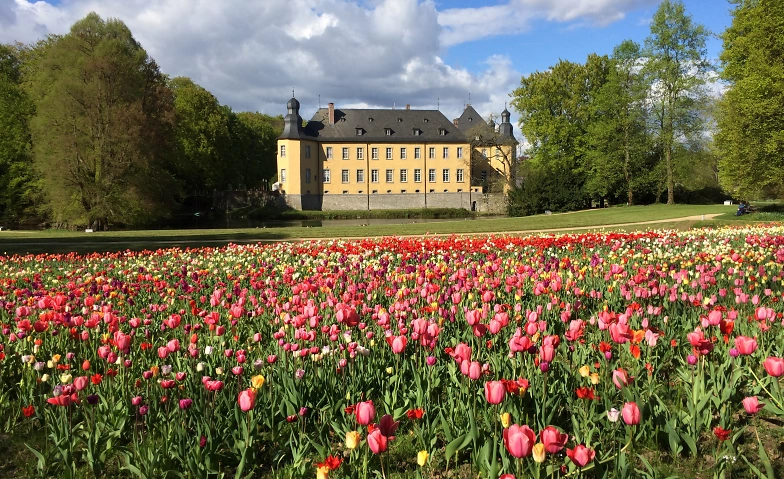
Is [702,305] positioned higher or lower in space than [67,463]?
higher

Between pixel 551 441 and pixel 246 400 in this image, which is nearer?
pixel 551 441

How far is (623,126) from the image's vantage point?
43938 millimetres

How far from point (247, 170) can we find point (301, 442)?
67.5 meters

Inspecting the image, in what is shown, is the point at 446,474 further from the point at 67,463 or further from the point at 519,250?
the point at 519,250

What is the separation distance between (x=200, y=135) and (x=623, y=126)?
122ft

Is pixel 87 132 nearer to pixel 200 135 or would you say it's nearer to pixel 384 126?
pixel 200 135

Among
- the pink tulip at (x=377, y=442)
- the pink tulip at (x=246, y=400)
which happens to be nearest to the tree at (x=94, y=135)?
the pink tulip at (x=246, y=400)

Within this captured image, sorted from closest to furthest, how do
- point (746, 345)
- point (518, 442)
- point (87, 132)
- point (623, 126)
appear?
1. point (518, 442)
2. point (746, 345)
3. point (87, 132)
4. point (623, 126)


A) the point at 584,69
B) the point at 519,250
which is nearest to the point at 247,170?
the point at 584,69

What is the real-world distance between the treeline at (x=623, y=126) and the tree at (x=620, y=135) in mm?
80

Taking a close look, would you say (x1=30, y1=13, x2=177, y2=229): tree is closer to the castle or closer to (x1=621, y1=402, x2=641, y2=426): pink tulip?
the castle

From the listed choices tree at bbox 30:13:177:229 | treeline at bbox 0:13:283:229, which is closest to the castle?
treeline at bbox 0:13:283:229

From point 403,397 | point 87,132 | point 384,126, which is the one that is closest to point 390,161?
point 384,126

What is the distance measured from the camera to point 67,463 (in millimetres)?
2582
